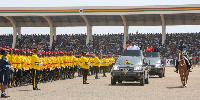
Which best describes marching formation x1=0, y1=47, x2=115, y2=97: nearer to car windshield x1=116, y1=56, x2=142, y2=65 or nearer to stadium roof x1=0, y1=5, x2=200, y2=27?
car windshield x1=116, y1=56, x2=142, y2=65

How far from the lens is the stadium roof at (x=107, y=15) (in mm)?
69750

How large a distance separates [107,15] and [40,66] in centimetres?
4748

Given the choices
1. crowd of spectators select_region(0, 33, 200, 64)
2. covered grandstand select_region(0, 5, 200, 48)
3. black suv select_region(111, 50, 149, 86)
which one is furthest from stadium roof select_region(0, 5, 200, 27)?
black suv select_region(111, 50, 149, 86)

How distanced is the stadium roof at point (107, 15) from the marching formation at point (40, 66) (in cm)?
3391

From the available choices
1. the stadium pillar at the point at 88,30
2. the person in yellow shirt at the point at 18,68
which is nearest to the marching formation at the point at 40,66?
the person in yellow shirt at the point at 18,68

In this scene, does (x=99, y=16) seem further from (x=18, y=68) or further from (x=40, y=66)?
(x=18, y=68)

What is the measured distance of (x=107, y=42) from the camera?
77938 millimetres

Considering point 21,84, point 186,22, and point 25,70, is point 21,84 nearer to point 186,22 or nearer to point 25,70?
point 25,70

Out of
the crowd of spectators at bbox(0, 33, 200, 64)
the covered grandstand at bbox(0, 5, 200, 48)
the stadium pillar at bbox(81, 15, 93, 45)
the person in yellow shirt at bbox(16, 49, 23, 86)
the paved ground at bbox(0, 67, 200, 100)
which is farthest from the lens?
the stadium pillar at bbox(81, 15, 93, 45)

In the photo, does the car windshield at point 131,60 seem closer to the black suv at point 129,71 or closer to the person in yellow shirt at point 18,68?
the black suv at point 129,71

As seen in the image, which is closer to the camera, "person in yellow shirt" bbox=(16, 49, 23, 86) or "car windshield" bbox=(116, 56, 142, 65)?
"person in yellow shirt" bbox=(16, 49, 23, 86)

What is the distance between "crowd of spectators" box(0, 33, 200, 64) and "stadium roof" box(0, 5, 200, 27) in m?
2.65

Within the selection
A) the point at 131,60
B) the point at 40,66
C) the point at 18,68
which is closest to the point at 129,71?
the point at 131,60

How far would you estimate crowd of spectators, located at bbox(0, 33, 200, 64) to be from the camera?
238 ft
